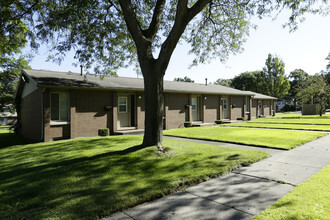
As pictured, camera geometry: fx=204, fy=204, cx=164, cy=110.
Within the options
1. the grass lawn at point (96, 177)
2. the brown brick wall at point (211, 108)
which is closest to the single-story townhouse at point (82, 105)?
the brown brick wall at point (211, 108)

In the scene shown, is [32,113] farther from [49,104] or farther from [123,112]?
[123,112]

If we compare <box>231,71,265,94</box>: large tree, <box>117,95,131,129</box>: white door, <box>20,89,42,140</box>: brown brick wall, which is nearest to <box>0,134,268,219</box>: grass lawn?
<box>20,89,42,140</box>: brown brick wall

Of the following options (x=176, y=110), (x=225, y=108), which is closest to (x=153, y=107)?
(x=176, y=110)

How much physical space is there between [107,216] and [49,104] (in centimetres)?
941

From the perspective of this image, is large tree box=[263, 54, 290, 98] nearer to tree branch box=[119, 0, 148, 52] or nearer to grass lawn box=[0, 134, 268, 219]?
grass lawn box=[0, 134, 268, 219]

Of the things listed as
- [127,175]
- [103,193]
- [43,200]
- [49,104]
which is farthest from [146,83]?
[49,104]

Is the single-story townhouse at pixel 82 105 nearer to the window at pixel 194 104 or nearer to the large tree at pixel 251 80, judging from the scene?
the window at pixel 194 104

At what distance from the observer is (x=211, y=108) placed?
785 inches

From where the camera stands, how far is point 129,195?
3812 millimetres

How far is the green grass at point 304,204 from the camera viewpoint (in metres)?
3.00

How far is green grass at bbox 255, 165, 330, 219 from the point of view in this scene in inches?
118

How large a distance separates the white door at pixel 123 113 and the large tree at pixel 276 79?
43.7 m

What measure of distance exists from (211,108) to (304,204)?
1684 centimetres

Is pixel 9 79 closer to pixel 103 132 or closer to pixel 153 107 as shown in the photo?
pixel 103 132
